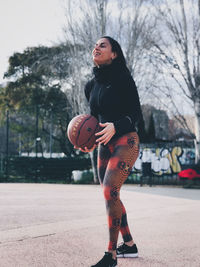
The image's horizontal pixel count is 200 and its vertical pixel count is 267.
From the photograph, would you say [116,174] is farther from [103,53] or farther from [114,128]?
[103,53]

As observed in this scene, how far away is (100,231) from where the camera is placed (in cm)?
513

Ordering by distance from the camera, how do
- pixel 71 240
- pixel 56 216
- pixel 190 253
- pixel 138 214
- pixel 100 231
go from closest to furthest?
pixel 190 253
pixel 71 240
pixel 100 231
pixel 56 216
pixel 138 214

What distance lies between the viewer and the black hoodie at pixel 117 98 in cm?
343

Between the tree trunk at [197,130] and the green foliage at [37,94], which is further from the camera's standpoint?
the green foliage at [37,94]

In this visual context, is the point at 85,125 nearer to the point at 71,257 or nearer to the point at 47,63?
the point at 71,257

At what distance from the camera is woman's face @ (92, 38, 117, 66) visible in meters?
3.54

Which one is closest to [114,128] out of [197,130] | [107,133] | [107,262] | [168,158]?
[107,133]

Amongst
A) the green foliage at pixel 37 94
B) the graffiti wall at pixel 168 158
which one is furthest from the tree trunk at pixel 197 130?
the green foliage at pixel 37 94

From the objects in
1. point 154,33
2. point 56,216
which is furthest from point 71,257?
point 154,33

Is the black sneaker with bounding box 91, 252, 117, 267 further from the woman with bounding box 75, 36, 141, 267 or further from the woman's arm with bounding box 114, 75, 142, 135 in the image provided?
the woman's arm with bounding box 114, 75, 142, 135

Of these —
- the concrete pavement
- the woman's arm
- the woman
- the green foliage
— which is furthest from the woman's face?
the green foliage

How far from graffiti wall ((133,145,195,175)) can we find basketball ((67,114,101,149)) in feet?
52.5

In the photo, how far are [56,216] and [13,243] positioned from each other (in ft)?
8.12

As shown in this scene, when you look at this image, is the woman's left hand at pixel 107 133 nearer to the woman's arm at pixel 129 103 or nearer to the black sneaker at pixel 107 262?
the woman's arm at pixel 129 103
